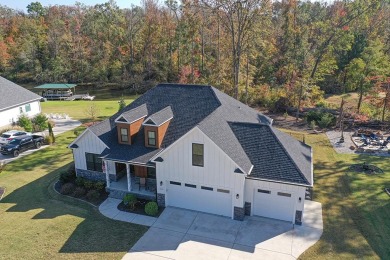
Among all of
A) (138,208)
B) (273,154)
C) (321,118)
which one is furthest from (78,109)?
(273,154)

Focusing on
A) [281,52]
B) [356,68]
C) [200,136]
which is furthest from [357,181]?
[281,52]

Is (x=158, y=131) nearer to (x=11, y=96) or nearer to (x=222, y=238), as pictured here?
(x=222, y=238)

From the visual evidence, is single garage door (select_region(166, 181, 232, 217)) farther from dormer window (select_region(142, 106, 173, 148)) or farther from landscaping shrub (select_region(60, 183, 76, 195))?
landscaping shrub (select_region(60, 183, 76, 195))

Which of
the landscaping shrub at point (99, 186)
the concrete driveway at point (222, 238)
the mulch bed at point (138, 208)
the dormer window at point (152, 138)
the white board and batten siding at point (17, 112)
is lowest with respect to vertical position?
the concrete driveway at point (222, 238)

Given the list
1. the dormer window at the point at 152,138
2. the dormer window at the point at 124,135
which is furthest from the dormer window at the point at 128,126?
the dormer window at the point at 152,138

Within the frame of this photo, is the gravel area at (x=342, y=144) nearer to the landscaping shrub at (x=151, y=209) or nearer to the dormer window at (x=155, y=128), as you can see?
the dormer window at (x=155, y=128)

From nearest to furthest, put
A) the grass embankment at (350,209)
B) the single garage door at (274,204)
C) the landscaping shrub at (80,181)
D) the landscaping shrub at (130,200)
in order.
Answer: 1. the grass embankment at (350,209)
2. the single garage door at (274,204)
3. the landscaping shrub at (130,200)
4. the landscaping shrub at (80,181)
